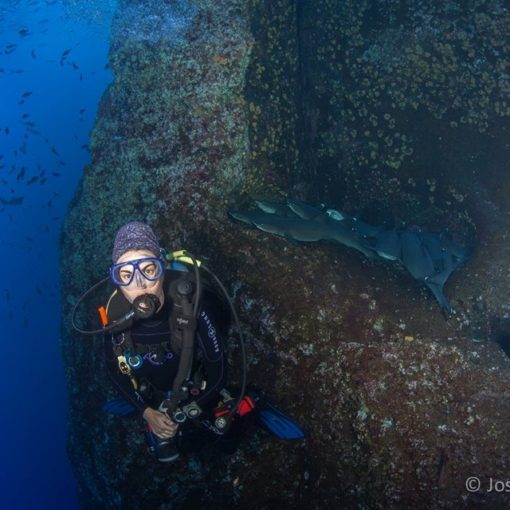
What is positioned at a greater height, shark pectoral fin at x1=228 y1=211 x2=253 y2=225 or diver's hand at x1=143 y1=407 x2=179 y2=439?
shark pectoral fin at x1=228 y1=211 x2=253 y2=225

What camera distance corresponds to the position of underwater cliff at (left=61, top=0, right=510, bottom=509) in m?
3.92

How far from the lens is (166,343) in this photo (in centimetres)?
333

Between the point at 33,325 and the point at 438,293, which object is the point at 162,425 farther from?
the point at 33,325

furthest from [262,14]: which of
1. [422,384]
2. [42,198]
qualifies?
[42,198]

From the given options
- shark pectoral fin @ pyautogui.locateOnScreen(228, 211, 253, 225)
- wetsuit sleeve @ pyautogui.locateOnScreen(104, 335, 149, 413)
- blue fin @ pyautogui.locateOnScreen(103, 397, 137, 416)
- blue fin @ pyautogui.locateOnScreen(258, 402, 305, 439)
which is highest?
shark pectoral fin @ pyautogui.locateOnScreen(228, 211, 253, 225)

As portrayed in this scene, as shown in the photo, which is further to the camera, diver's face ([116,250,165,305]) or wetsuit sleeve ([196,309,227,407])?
wetsuit sleeve ([196,309,227,407])

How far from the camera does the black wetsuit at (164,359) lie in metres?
3.29

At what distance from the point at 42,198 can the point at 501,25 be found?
38.7 meters

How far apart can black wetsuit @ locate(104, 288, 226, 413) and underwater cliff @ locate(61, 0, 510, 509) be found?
0.97 meters

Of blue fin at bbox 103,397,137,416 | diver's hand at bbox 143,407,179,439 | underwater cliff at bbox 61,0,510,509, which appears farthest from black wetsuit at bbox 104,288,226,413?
underwater cliff at bbox 61,0,510,509

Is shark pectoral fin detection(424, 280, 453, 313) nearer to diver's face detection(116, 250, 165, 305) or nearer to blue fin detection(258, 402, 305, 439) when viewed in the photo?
blue fin detection(258, 402, 305, 439)

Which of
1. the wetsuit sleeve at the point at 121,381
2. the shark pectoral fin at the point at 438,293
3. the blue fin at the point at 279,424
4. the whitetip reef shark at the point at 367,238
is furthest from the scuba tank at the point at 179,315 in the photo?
the shark pectoral fin at the point at 438,293

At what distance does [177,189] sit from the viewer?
505 cm

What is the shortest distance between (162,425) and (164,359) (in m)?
0.55
